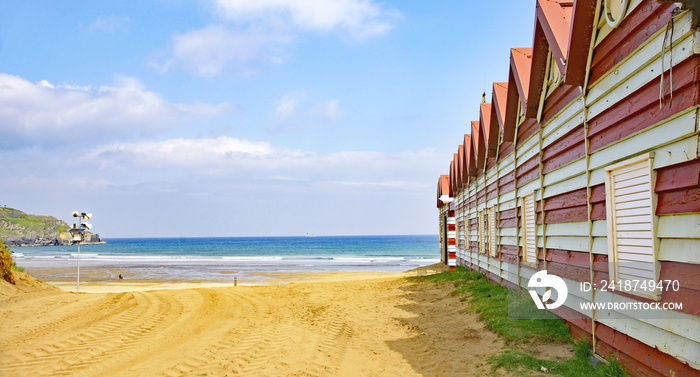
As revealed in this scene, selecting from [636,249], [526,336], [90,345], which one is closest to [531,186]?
[526,336]

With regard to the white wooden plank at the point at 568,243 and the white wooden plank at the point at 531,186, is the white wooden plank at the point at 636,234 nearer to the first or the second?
the white wooden plank at the point at 568,243

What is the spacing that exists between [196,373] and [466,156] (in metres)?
13.3

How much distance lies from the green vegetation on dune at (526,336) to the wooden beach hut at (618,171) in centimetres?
22

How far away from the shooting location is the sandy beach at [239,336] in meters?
6.94

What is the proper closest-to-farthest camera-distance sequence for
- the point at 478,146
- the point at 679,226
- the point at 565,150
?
the point at 679,226 < the point at 565,150 < the point at 478,146

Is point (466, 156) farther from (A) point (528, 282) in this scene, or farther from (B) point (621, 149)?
(B) point (621, 149)

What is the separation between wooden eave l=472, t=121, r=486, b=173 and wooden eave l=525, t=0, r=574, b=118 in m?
5.89

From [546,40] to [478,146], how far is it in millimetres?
6745

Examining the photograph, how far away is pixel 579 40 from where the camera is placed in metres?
6.04

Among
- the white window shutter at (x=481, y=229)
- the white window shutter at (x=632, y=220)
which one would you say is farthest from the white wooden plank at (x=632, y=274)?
the white window shutter at (x=481, y=229)

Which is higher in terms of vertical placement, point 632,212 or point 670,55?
point 670,55

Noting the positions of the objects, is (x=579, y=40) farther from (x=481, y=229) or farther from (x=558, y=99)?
(x=481, y=229)

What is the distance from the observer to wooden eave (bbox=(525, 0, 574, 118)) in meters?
6.76

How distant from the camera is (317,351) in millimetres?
7785
